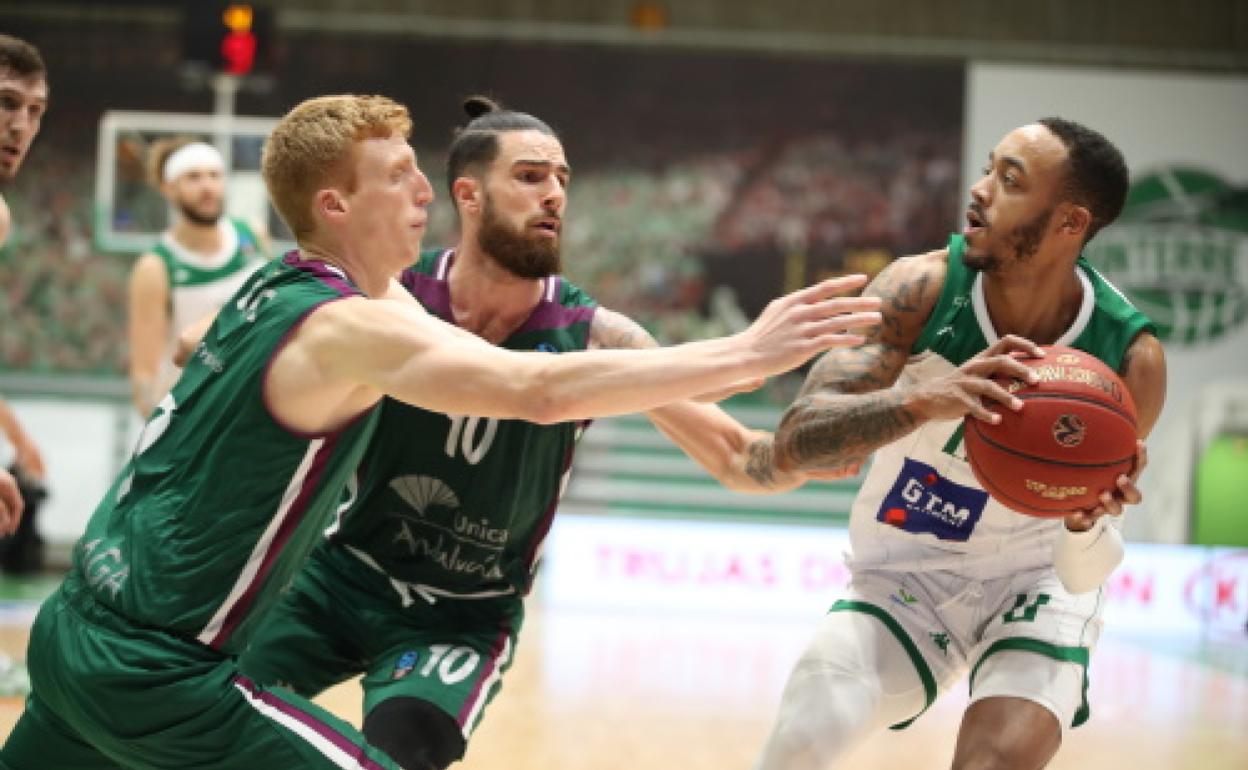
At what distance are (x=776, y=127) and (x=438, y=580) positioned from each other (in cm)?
1302

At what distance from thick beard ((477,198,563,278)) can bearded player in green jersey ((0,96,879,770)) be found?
1.21 m

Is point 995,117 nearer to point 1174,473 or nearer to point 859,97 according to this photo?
point 859,97

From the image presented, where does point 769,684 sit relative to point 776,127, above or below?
below

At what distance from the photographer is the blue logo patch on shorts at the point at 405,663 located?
3.95 metres

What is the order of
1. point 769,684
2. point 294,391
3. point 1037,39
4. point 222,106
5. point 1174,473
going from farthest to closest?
point 1037,39 < point 222,106 < point 1174,473 < point 769,684 < point 294,391

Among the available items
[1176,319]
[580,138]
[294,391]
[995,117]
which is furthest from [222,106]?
[294,391]

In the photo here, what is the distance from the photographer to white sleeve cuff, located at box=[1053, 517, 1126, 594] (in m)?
3.78

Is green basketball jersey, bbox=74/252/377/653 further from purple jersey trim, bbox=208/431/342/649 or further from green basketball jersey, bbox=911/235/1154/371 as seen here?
green basketball jersey, bbox=911/235/1154/371

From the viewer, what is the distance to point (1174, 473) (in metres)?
14.6

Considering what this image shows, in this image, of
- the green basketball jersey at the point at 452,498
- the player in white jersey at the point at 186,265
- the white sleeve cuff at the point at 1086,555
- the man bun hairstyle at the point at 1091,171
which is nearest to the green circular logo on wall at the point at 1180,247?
the player in white jersey at the point at 186,265

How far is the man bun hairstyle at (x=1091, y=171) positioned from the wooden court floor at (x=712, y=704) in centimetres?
294

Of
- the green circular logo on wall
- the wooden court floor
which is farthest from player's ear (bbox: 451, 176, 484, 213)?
the green circular logo on wall

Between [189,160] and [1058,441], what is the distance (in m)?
6.23

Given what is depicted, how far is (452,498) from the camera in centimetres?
415
